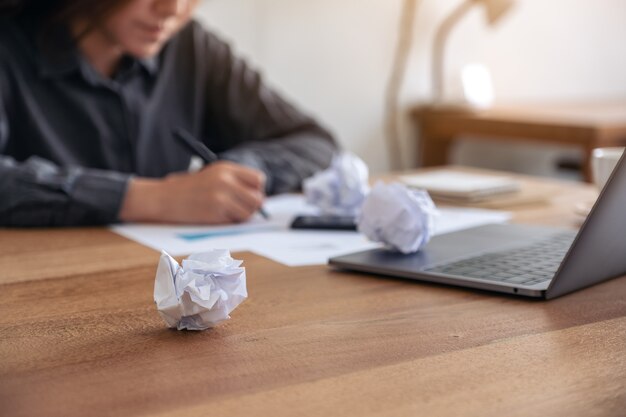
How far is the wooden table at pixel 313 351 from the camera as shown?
469 mm

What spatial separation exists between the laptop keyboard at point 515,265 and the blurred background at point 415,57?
5.18 feet

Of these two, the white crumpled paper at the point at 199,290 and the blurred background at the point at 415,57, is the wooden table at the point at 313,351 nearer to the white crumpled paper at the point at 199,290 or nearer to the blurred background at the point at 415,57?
the white crumpled paper at the point at 199,290

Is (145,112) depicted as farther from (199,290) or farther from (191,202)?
(199,290)

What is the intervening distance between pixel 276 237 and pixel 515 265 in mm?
306

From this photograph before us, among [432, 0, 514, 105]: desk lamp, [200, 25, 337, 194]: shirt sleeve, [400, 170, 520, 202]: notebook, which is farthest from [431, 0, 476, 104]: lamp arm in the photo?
[400, 170, 520, 202]: notebook

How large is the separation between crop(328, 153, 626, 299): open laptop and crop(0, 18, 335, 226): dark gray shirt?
53cm

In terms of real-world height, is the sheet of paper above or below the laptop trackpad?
below

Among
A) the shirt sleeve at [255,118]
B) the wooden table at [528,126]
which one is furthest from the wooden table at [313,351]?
the wooden table at [528,126]

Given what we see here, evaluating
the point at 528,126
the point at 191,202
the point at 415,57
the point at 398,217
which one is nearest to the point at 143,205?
the point at 191,202

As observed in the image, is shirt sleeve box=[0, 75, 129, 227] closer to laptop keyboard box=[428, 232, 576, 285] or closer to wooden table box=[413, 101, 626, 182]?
laptop keyboard box=[428, 232, 576, 285]

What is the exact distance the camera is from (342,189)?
1.09 meters

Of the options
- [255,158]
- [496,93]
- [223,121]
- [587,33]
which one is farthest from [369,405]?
[587,33]

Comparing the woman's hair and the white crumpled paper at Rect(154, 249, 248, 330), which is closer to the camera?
the white crumpled paper at Rect(154, 249, 248, 330)

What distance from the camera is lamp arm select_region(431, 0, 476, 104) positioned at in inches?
108
